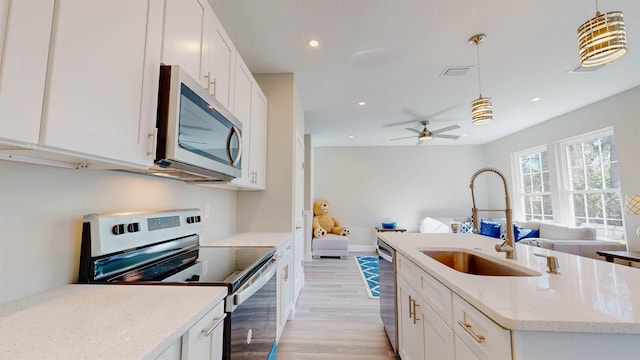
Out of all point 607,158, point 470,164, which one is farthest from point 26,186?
point 470,164

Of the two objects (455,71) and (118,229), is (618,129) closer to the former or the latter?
(455,71)

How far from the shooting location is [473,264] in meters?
1.71

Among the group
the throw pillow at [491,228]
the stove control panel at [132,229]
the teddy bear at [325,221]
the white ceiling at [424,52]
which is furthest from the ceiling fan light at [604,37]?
the teddy bear at [325,221]

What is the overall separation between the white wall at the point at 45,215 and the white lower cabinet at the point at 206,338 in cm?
58

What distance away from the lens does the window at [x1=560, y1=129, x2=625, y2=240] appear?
357cm

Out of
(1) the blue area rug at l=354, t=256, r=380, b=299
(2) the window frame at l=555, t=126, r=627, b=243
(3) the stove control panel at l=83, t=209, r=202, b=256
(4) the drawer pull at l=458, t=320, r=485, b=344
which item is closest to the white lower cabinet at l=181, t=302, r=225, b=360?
(3) the stove control panel at l=83, t=209, r=202, b=256

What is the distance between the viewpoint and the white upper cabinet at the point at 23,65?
1.80 feet

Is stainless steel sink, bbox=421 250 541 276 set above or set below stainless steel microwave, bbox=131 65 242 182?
below

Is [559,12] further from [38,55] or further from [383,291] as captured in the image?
[38,55]

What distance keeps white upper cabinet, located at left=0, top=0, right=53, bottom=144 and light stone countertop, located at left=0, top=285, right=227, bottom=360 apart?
45 cm

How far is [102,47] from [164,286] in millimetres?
810

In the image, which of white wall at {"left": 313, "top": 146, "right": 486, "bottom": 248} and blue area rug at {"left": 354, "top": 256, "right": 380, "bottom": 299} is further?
white wall at {"left": 313, "top": 146, "right": 486, "bottom": 248}

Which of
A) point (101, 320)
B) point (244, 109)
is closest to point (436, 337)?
point (101, 320)

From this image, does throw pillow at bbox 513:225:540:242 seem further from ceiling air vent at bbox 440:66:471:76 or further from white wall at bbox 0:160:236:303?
white wall at bbox 0:160:236:303
